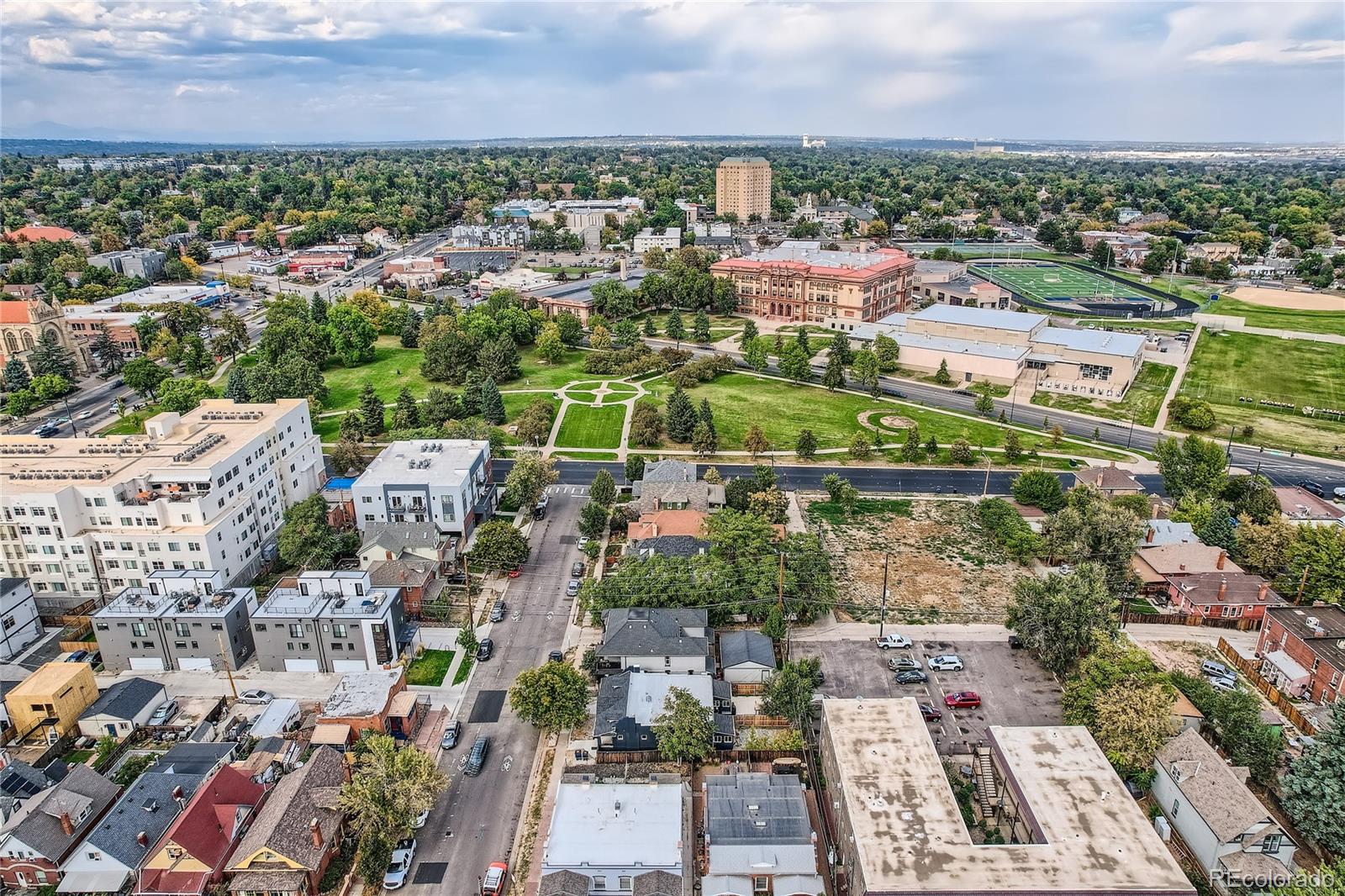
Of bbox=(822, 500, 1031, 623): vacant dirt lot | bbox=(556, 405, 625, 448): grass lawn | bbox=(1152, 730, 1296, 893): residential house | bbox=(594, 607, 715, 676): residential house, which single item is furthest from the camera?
bbox=(556, 405, 625, 448): grass lawn

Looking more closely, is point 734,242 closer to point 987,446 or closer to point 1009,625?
point 987,446

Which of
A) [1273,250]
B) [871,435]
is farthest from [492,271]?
[1273,250]

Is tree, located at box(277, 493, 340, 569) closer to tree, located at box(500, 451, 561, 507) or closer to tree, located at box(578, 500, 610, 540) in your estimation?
tree, located at box(500, 451, 561, 507)

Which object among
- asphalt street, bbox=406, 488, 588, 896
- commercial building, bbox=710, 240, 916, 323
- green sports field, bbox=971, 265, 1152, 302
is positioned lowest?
asphalt street, bbox=406, 488, 588, 896

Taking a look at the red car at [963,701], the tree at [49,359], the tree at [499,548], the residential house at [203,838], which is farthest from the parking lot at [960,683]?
the tree at [49,359]

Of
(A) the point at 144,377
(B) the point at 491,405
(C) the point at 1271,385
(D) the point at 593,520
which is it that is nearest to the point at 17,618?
(D) the point at 593,520

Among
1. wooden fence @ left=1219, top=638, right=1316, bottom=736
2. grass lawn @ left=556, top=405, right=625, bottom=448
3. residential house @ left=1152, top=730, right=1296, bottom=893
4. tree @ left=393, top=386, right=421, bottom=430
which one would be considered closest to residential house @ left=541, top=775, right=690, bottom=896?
residential house @ left=1152, top=730, right=1296, bottom=893

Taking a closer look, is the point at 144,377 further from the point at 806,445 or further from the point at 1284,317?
the point at 1284,317
